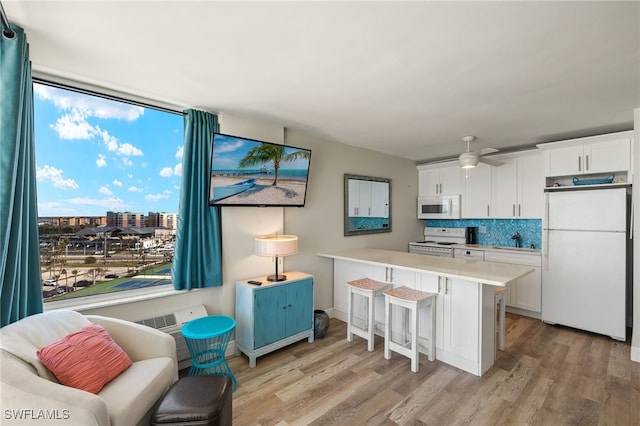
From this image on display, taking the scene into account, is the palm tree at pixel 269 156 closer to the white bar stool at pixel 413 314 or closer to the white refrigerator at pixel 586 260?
the white bar stool at pixel 413 314

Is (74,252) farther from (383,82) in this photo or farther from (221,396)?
(383,82)

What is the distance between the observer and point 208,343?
2.52m

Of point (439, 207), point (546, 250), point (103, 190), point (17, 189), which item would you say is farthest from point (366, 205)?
point (17, 189)

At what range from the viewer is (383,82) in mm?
2182

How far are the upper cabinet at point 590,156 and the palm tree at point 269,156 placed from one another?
131 inches

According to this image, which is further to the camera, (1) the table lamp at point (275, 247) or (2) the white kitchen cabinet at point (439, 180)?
(2) the white kitchen cabinet at point (439, 180)

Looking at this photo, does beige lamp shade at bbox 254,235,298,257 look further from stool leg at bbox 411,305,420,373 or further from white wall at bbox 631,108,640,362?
white wall at bbox 631,108,640,362

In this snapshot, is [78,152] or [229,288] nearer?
[78,152]

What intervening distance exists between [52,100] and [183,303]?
198 cm

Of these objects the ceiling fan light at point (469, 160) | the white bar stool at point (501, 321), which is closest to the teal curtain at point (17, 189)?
the ceiling fan light at point (469, 160)

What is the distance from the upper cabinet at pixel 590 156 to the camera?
3.20 metres

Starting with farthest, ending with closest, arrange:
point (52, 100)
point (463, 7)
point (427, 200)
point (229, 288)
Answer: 1. point (427, 200)
2. point (229, 288)
3. point (52, 100)
4. point (463, 7)

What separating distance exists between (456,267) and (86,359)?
296cm

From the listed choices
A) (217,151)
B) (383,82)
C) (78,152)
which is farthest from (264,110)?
(78,152)
